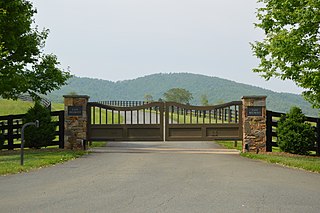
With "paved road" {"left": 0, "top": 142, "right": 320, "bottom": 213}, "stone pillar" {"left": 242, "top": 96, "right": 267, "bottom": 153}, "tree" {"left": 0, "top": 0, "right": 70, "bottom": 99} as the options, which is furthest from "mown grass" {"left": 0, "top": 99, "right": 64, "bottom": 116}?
"paved road" {"left": 0, "top": 142, "right": 320, "bottom": 213}

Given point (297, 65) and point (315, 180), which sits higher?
point (297, 65)

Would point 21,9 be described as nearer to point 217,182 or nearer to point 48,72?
point 48,72

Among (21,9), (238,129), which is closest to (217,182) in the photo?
(238,129)

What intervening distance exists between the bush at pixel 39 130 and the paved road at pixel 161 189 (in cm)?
695

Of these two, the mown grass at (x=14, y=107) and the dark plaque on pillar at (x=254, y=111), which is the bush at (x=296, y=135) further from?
the mown grass at (x=14, y=107)

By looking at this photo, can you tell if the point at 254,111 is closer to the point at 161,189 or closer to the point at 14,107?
the point at 161,189

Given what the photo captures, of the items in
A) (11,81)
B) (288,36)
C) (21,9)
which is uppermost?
(21,9)

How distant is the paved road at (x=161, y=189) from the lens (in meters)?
7.18

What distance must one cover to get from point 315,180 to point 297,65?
22.7 ft

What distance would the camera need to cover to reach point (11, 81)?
754 inches

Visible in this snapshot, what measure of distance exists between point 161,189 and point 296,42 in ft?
28.9

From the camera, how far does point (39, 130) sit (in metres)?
19.7

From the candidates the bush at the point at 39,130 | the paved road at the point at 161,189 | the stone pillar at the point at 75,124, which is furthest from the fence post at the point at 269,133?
the bush at the point at 39,130

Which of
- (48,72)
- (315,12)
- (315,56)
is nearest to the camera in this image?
(315,12)
